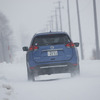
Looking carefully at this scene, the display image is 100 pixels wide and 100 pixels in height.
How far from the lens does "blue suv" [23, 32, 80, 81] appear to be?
13188 mm

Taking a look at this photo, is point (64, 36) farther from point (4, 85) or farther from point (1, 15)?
point (1, 15)

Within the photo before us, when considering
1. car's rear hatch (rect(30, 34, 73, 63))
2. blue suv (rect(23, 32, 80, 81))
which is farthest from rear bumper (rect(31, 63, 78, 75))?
car's rear hatch (rect(30, 34, 73, 63))

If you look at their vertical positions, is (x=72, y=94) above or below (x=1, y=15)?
below

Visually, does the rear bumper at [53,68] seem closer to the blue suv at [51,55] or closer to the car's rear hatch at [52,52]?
the blue suv at [51,55]

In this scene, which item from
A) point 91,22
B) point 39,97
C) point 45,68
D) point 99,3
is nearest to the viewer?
point 39,97

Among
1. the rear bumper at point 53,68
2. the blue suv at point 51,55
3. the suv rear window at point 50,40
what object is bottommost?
the rear bumper at point 53,68

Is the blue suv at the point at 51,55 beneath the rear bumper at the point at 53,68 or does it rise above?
above

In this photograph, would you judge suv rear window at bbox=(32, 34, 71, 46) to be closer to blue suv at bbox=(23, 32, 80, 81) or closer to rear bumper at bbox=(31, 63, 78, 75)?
blue suv at bbox=(23, 32, 80, 81)

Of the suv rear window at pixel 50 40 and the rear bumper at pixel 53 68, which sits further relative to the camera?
the suv rear window at pixel 50 40

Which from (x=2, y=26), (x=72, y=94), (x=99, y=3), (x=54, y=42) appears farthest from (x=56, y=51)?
(x=99, y=3)

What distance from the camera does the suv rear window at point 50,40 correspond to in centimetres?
1334

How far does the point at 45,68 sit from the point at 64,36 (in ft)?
4.17

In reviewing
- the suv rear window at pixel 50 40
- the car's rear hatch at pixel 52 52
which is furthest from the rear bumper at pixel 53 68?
Answer: the suv rear window at pixel 50 40

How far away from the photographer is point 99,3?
198 metres
